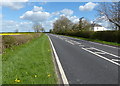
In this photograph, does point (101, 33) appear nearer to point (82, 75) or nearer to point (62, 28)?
point (82, 75)

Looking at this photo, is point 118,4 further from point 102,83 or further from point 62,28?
point 62,28

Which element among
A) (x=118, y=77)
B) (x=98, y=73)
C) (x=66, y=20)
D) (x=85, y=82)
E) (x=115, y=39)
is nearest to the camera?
(x=85, y=82)

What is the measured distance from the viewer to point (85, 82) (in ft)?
17.4

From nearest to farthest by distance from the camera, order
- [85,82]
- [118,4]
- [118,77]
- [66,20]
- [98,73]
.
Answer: [85,82] → [118,77] → [98,73] → [118,4] → [66,20]

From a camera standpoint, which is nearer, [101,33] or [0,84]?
[0,84]

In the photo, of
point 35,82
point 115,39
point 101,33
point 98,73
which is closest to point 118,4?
point 101,33

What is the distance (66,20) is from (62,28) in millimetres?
5599

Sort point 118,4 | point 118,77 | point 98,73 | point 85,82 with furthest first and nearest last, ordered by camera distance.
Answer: point 118,4 < point 98,73 < point 118,77 < point 85,82

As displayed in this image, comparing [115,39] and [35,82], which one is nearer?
[35,82]

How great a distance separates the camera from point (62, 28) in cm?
10031

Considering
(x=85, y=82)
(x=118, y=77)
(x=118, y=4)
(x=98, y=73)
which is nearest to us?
(x=85, y=82)

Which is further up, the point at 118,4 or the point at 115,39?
the point at 118,4

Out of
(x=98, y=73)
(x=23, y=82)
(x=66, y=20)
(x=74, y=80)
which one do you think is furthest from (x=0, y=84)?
(x=66, y=20)

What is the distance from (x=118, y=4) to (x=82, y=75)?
27.8m
